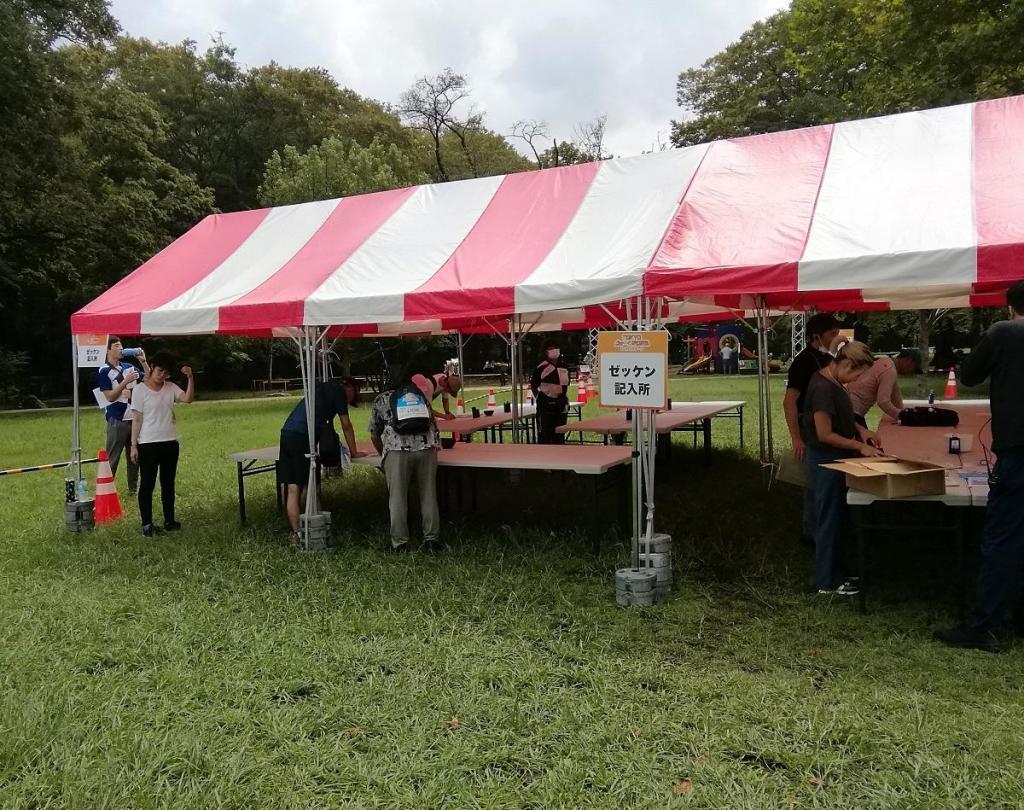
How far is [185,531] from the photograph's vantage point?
6762mm

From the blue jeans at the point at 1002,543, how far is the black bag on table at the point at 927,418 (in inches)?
125

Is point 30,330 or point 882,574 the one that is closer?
point 882,574

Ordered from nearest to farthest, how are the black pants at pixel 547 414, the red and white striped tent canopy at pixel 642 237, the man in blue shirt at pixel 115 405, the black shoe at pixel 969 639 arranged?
1. the black shoe at pixel 969 639
2. the red and white striped tent canopy at pixel 642 237
3. the man in blue shirt at pixel 115 405
4. the black pants at pixel 547 414

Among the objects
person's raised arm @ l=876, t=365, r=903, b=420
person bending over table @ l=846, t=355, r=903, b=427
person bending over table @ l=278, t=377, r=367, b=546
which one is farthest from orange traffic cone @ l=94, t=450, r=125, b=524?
person's raised arm @ l=876, t=365, r=903, b=420

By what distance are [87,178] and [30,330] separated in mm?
9729

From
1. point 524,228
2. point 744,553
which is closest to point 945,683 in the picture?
point 744,553

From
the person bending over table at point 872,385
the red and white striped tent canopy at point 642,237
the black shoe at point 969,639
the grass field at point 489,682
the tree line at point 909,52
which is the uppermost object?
the tree line at point 909,52

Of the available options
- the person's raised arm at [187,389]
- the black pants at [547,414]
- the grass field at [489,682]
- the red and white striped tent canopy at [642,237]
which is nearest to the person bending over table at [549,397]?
the black pants at [547,414]

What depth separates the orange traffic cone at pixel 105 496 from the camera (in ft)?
23.8

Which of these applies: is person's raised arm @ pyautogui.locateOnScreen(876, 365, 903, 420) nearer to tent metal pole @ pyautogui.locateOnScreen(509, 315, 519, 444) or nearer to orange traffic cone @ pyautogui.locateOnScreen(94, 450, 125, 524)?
tent metal pole @ pyautogui.locateOnScreen(509, 315, 519, 444)

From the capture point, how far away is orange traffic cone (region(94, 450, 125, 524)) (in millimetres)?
7242

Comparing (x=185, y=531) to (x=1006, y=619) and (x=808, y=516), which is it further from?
(x=1006, y=619)

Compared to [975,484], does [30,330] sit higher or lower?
higher

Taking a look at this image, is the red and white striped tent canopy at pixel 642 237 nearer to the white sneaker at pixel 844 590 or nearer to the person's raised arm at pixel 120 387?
the person's raised arm at pixel 120 387
